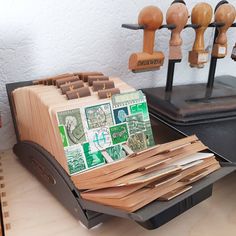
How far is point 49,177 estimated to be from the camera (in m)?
0.52

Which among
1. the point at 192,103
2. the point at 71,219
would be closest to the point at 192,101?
the point at 192,103

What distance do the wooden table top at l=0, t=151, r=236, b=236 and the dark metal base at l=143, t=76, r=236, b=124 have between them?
0.16 meters

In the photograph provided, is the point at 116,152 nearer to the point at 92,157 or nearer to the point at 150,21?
the point at 92,157

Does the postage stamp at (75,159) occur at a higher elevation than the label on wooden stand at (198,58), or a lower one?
lower

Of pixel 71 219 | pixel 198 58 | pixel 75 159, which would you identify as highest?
pixel 198 58

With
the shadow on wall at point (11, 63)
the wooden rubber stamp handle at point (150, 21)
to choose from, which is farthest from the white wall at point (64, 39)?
the wooden rubber stamp handle at point (150, 21)

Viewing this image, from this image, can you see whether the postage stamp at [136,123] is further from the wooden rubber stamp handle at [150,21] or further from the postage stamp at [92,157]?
the wooden rubber stamp handle at [150,21]

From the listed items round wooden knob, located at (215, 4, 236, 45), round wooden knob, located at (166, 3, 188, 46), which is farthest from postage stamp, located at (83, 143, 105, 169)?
round wooden knob, located at (215, 4, 236, 45)

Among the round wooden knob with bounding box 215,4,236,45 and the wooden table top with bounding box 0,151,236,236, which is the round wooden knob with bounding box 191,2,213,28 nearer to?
the round wooden knob with bounding box 215,4,236,45

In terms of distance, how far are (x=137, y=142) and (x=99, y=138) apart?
0.25ft

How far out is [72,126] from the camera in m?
0.48

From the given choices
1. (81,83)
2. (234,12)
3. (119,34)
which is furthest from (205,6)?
(81,83)

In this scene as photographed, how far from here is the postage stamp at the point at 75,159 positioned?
0.47 metres

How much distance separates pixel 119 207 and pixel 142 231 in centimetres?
12
